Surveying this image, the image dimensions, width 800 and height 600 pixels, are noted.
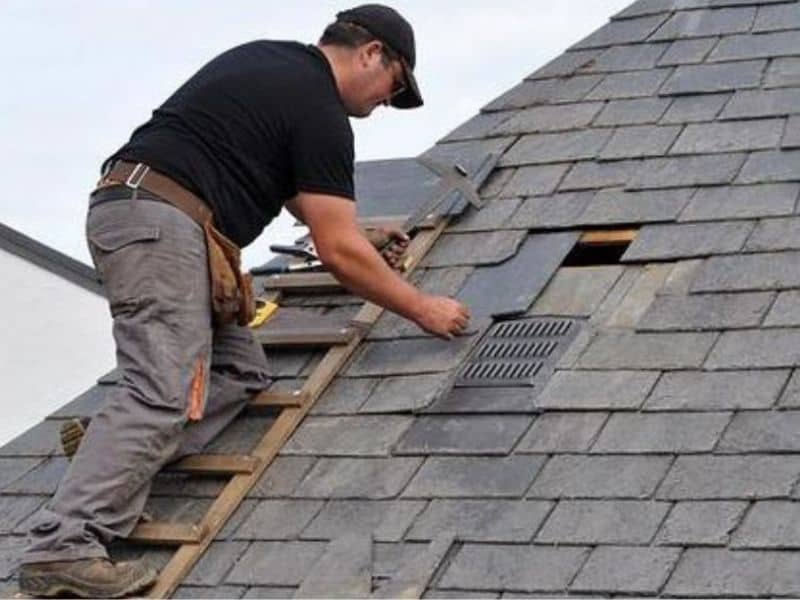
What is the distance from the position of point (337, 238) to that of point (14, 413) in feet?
31.0

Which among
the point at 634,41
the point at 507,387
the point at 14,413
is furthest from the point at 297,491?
the point at 14,413

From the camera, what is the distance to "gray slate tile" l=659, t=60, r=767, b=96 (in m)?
6.06

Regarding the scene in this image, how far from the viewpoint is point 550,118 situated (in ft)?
20.7

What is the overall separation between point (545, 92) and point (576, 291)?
1.50 m

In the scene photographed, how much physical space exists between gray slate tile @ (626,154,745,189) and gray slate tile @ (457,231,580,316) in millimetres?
327

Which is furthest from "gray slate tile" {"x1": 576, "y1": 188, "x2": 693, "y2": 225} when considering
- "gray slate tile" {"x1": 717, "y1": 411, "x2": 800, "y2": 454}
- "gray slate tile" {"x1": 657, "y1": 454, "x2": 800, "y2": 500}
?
"gray slate tile" {"x1": 657, "y1": 454, "x2": 800, "y2": 500}

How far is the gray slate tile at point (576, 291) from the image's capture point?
204 inches

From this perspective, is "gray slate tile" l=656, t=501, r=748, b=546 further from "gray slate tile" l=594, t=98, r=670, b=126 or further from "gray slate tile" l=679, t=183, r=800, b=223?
"gray slate tile" l=594, t=98, r=670, b=126

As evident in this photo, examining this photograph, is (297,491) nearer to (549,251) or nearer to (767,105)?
(549,251)

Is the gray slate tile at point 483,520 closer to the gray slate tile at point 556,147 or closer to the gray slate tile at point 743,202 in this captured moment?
the gray slate tile at point 743,202

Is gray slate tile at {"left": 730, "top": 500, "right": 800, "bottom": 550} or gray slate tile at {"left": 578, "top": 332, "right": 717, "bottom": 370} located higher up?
gray slate tile at {"left": 578, "top": 332, "right": 717, "bottom": 370}

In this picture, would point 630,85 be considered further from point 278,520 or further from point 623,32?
point 278,520

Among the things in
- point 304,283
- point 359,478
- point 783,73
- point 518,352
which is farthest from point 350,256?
point 783,73

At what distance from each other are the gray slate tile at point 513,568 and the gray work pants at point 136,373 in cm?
98
